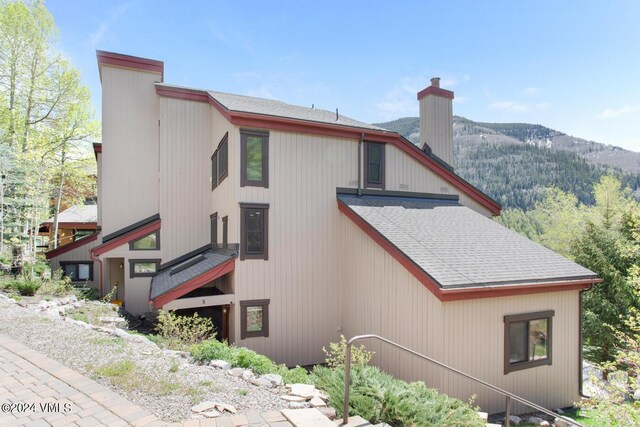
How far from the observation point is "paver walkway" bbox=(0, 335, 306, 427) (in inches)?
146

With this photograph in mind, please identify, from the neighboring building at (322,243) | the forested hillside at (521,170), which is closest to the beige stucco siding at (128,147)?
the neighboring building at (322,243)

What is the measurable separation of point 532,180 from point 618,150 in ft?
416

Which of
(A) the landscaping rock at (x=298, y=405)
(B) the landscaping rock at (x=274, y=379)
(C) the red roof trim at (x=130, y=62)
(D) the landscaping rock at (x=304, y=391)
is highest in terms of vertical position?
(C) the red roof trim at (x=130, y=62)

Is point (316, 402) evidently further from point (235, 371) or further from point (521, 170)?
point (521, 170)

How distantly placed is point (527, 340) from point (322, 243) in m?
5.80

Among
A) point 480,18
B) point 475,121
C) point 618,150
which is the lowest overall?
point 480,18

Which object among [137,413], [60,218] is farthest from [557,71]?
[60,218]

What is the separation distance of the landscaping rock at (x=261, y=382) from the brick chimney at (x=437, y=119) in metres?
12.0

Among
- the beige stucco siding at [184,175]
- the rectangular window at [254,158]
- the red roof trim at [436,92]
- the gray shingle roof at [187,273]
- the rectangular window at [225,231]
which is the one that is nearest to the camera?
the gray shingle roof at [187,273]

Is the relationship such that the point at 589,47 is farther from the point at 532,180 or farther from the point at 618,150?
the point at 618,150

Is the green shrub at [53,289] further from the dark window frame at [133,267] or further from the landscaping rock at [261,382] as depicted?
the landscaping rock at [261,382]

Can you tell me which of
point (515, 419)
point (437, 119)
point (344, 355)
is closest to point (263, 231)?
point (344, 355)

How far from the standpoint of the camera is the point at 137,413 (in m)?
3.87

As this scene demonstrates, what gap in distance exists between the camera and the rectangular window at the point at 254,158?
31.9ft
